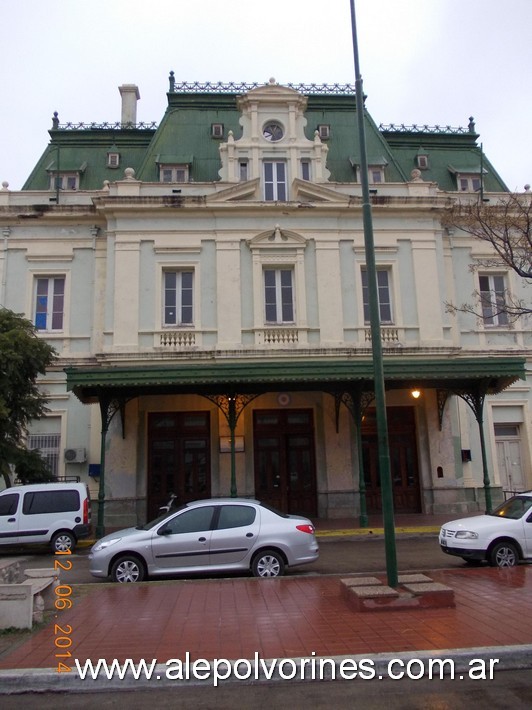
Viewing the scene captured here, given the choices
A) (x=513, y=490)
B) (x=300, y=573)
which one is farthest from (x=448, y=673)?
(x=513, y=490)

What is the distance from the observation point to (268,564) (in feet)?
36.2

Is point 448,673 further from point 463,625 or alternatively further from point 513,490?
point 513,490

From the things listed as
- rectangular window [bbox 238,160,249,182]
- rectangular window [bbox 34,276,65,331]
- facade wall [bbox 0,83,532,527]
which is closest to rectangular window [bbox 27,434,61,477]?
facade wall [bbox 0,83,532,527]

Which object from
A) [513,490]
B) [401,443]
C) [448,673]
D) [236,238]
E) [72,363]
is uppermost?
[236,238]

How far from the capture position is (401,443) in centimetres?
2139

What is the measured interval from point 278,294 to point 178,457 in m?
6.48

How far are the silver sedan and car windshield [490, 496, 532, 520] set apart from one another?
397 cm

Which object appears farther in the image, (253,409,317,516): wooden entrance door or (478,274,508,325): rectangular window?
(478,274,508,325): rectangular window

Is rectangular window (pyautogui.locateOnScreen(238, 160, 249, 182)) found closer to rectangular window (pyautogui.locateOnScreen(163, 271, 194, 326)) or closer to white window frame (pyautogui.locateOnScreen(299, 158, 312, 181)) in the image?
white window frame (pyautogui.locateOnScreen(299, 158, 312, 181))

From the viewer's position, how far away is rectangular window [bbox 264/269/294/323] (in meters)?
21.4

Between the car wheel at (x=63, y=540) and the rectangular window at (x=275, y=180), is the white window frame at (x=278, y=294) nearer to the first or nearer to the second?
the rectangular window at (x=275, y=180)

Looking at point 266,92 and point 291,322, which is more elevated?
point 266,92

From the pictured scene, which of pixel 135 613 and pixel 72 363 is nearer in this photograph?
pixel 135 613

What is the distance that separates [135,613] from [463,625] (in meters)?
4.23
